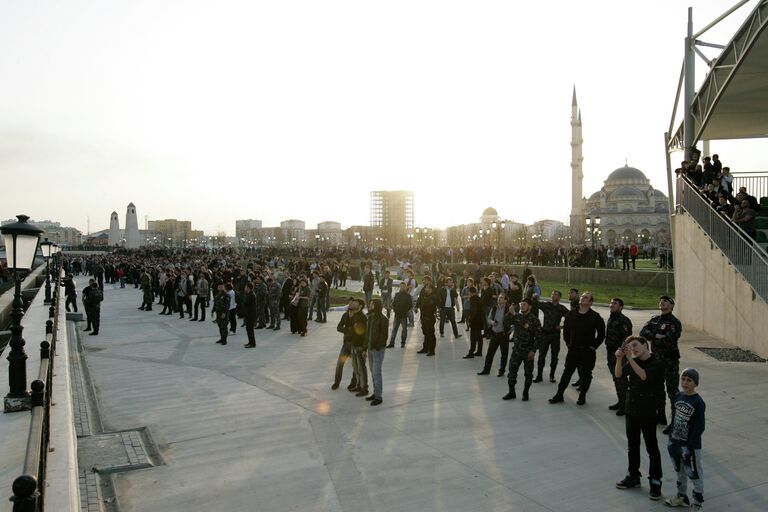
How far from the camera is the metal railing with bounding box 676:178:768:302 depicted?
41.5ft

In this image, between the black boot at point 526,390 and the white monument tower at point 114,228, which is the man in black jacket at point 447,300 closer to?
the black boot at point 526,390

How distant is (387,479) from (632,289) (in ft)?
82.1

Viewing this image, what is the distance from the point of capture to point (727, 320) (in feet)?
48.2

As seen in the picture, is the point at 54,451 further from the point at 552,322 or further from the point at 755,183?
the point at 755,183

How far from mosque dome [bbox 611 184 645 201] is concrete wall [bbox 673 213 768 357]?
89.7m

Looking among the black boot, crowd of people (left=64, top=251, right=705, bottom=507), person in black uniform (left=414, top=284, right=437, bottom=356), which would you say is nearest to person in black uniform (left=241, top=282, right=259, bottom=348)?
crowd of people (left=64, top=251, right=705, bottom=507)

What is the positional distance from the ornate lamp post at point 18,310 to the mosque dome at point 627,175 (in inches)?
4462

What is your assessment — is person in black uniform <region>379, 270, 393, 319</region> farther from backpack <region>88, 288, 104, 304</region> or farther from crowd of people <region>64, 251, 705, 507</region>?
backpack <region>88, 288, 104, 304</region>

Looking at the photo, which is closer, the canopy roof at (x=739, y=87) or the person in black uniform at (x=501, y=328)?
the person in black uniform at (x=501, y=328)

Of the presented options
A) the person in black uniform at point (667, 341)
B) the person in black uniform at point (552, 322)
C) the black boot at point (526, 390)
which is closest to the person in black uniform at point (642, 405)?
the person in black uniform at point (667, 341)

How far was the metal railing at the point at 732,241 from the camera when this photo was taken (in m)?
12.7

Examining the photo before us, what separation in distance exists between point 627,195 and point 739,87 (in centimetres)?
9175

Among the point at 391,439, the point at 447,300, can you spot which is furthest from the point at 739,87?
the point at 391,439

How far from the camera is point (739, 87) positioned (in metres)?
17.0
